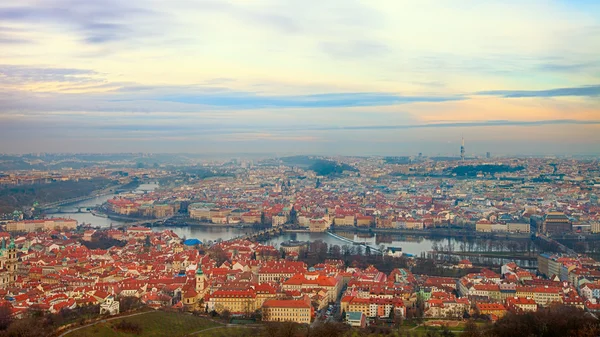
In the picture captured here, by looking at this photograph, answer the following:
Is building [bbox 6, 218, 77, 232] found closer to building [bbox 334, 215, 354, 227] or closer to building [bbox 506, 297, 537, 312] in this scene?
Answer: building [bbox 334, 215, 354, 227]

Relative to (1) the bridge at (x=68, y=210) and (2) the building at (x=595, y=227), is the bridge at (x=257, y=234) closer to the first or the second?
(1) the bridge at (x=68, y=210)

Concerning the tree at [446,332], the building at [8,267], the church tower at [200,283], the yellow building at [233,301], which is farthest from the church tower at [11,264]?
the tree at [446,332]

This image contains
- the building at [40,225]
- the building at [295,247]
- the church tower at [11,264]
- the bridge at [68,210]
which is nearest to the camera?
the church tower at [11,264]

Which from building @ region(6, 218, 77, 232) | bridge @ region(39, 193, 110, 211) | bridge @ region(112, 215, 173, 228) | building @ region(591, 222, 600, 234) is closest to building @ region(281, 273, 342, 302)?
building @ region(6, 218, 77, 232)

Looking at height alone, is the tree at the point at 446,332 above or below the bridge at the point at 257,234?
above

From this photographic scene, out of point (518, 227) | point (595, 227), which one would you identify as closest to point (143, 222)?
point (518, 227)

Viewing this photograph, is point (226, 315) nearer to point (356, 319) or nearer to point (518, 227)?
point (356, 319)
